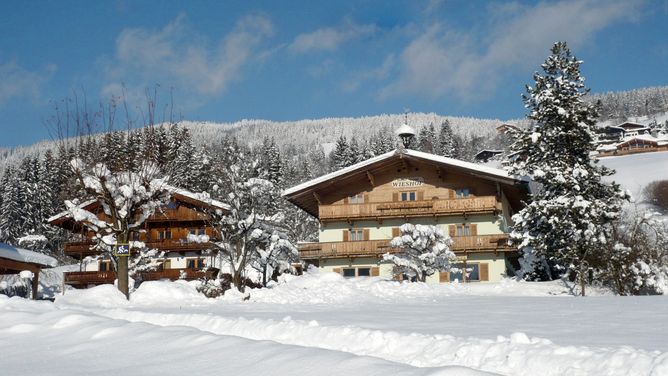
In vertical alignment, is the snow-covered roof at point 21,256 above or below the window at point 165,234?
below

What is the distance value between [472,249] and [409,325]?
27745 millimetres

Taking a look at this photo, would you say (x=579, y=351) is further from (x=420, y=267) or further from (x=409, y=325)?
(x=420, y=267)

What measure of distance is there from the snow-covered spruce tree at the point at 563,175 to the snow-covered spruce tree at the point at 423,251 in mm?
3931

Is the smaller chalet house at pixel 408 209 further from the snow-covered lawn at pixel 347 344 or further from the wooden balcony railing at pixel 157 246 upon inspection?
the snow-covered lawn at pixel 347 344

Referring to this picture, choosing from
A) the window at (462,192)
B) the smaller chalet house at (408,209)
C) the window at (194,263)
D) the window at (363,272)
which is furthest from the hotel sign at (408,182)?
the window at (194,263)

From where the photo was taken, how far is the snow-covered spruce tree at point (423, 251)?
104ft

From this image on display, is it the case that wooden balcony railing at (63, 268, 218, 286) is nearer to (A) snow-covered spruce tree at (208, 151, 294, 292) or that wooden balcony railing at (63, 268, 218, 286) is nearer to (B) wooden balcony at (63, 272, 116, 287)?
(B) wooden balcony at (63, 272, 116, 287)

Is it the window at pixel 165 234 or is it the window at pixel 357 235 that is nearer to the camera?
the window at pixel 357 235

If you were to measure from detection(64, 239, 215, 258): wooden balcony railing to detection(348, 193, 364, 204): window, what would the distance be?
38.2 ft

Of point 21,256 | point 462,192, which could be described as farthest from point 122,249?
point 462,192

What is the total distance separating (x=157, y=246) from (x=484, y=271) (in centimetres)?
2413

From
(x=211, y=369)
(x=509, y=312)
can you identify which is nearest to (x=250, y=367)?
(x=211, y=369)

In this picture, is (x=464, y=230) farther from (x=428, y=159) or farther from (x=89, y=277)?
(x=89, y=277)

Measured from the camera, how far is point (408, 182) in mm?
42375
